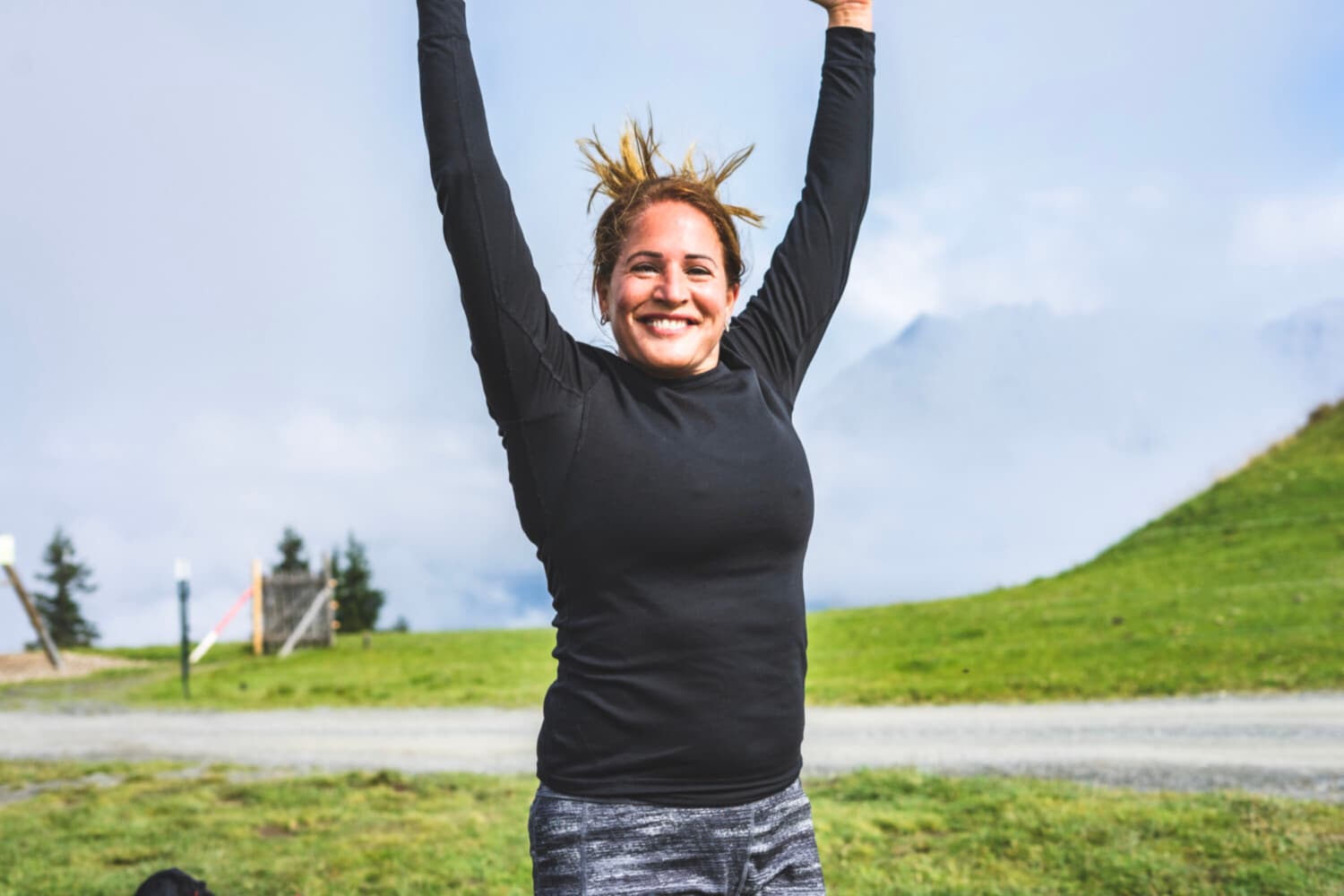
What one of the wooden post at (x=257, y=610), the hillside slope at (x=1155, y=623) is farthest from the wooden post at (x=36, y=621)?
the hillside slope at (x=1155, y=623)

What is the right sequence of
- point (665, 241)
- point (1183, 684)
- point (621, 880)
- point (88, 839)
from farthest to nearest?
point (1183, 684) < point (88, 839) < point (665, 241) < point (621, 880)

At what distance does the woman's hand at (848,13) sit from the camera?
3.05m

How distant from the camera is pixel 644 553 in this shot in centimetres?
211

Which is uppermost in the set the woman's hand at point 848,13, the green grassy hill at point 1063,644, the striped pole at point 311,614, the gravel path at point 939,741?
the woman's hand at point 848,13

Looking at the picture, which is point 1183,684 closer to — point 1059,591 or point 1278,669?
point 1278,669

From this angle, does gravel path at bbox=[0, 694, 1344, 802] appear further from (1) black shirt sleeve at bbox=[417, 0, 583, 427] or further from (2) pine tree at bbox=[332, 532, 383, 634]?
(2) pine tree at bbox=[332, 532, 383, 634]

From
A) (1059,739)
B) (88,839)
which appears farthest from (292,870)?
(1059,739)

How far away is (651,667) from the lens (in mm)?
2098

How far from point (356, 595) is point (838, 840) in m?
32.3

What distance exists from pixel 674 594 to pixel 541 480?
1.04 feet

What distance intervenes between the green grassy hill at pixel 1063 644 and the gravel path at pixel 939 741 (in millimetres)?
913

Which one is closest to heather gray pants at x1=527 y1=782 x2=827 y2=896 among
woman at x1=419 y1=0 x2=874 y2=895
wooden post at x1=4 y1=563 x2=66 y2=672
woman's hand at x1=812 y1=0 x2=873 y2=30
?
woman at x1=419 y1=0 x2=874 y2=895

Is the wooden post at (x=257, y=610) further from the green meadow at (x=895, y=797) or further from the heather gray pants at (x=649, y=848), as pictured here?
the heather gray pants at (x=649, y=848)

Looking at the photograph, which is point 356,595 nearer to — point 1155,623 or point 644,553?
point 1155,623
